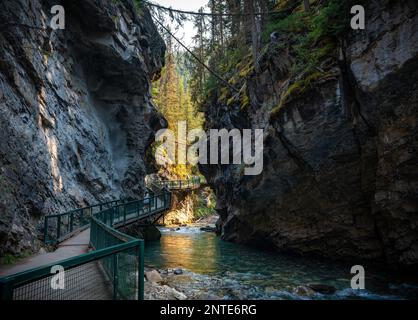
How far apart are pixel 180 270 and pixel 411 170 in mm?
10932

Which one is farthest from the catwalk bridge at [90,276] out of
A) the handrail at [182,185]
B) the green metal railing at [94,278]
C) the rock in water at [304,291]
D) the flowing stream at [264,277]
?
the handrail at [182,185]

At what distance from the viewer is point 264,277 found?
13305mm

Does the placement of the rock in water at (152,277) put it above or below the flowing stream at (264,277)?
above

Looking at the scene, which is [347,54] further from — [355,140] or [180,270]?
[180,270]

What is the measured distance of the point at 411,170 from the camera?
11.6m

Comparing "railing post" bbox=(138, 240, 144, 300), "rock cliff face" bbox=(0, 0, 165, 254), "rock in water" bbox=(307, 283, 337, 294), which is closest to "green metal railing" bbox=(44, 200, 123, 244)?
"rock cliff face" bbox=(0, 0, 165, 254)

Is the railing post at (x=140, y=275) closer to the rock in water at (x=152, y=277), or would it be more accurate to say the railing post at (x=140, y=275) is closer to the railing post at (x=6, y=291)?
the railing post at (x=6, y=291)

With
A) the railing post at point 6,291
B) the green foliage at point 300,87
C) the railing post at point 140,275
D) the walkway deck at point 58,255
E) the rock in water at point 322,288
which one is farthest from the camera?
the green foliage at point 300,87

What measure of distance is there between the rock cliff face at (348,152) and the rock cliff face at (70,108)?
1070cm

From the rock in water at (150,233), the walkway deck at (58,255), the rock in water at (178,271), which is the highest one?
the walkway deck at (58,255)

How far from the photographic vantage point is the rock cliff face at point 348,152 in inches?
459

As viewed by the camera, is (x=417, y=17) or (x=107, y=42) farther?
(x=107, y=42)

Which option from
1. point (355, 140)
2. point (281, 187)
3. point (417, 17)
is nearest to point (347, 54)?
point (417, 17)

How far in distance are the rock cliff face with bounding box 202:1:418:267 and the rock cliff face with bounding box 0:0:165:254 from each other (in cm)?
1070
